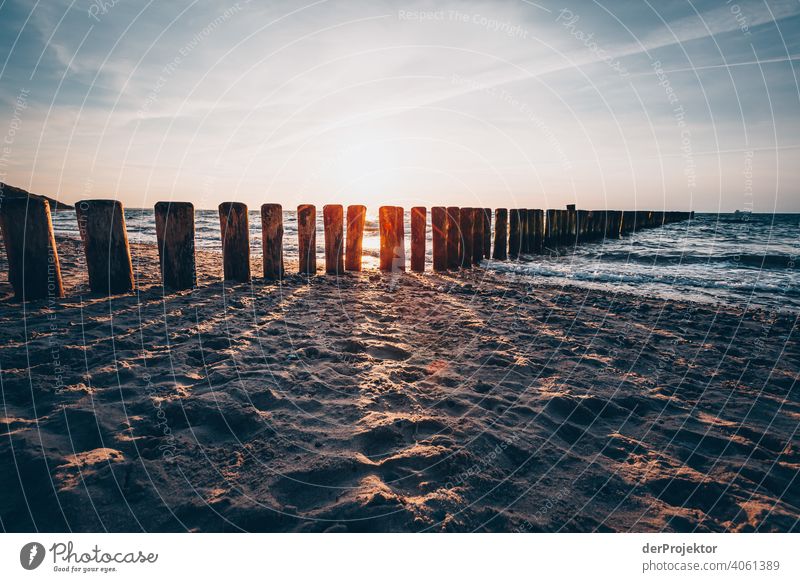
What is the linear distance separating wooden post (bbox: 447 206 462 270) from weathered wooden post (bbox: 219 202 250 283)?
4.29 m

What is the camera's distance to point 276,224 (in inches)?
259

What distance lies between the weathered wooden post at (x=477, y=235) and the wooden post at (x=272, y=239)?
15.3 ft

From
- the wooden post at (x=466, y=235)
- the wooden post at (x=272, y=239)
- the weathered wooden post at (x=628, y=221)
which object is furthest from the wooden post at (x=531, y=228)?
the weathered wooden post at (x=628, y=221)

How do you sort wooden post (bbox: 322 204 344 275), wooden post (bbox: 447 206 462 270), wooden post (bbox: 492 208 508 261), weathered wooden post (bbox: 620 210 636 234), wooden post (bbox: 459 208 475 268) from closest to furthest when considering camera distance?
wooden post (bbox: 322 204 344 275), wooden post (bbox: 447 206 462 270), wooden post (bbox: 459 208 475 268), wooden post (bbox: 492 208 508 261), weathered wooden post (bbox: 620 210 636 234)

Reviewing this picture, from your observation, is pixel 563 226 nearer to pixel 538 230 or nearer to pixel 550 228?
pixel 550 228

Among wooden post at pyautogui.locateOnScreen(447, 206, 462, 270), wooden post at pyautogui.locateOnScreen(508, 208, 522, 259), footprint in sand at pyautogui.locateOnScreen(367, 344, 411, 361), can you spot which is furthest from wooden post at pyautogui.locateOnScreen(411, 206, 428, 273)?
footprint in sand at pyautogui.locateOnScreen(367, 344, 411, 361)

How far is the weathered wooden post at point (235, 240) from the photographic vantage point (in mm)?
6133

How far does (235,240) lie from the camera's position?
630cm

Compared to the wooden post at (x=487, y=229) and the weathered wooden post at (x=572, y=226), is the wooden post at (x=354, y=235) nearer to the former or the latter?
the wooden post at (x=487, y=229)

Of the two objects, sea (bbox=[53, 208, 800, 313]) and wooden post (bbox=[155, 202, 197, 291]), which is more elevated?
wooden post (bbox=[155, 202, 197, 291])

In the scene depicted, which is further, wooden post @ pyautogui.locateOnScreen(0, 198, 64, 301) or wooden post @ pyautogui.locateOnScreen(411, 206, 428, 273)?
wooden post @ pyautogui.locateOnScreen(411, 206, 428, 273)
